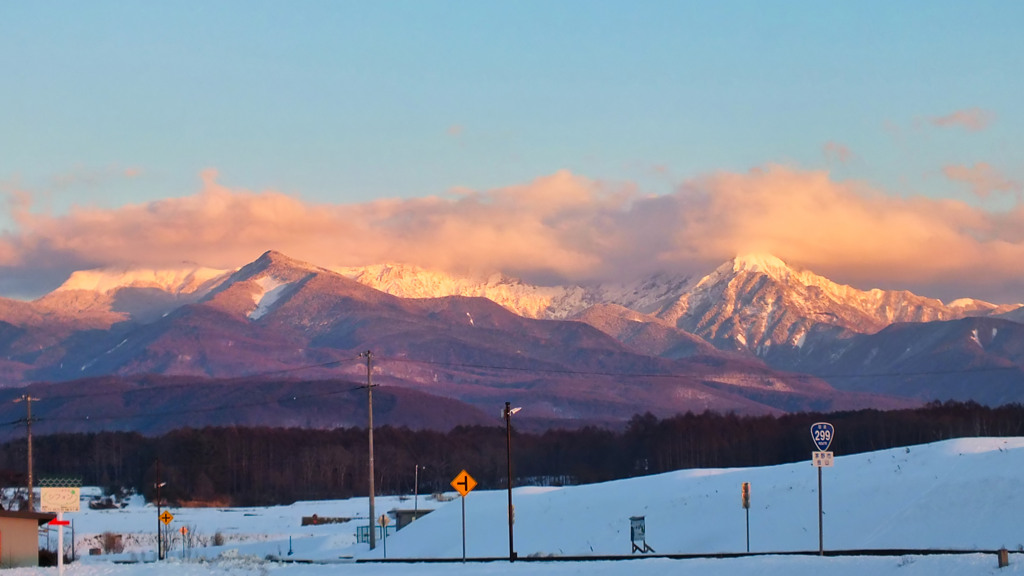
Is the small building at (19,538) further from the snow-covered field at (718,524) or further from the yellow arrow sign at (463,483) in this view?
the yellow arrow sign at (463,483)

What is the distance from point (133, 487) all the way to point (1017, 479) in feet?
439

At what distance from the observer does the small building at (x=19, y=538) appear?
52.1 m

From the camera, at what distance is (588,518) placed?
69.8 meters

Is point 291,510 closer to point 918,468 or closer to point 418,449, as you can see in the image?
point 418,449

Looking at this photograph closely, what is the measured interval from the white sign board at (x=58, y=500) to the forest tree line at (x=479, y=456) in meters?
117

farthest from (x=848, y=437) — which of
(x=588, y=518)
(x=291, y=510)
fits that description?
(x=588, y=518)

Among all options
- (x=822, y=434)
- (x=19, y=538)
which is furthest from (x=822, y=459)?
(x=19, y=538)

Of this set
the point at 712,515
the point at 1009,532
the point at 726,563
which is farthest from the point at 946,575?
the point at 712,515

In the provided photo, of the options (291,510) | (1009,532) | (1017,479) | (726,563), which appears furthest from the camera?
(291,510)

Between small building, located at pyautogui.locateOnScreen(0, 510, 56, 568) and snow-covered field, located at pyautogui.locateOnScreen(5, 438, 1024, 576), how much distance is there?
2.57 metres

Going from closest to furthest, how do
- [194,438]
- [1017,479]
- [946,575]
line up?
[946,575]
[1017,479]
[194,438]

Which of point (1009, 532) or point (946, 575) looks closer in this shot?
point (946, 575)

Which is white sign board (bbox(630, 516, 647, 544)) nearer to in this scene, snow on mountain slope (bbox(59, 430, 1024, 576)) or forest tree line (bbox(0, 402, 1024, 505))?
snow on mountain slope (bbox(59, 430, 1024, 576))

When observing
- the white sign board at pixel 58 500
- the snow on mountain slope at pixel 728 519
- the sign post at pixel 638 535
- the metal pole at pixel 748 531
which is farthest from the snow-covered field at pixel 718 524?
the white sign board at pixel 58 500
